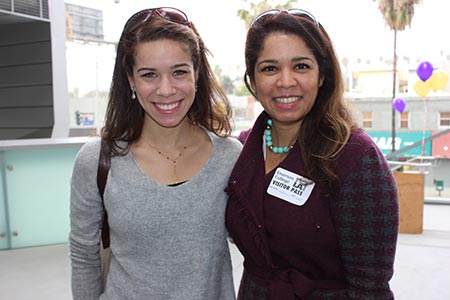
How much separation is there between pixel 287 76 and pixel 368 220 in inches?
17.3

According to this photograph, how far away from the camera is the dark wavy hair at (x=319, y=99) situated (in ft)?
3.79

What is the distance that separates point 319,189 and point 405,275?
9.49 feet

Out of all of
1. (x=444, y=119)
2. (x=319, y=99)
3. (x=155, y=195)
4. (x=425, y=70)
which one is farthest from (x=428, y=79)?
(x=155, y=195)

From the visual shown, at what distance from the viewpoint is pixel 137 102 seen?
1353 mm

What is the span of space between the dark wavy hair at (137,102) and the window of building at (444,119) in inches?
545

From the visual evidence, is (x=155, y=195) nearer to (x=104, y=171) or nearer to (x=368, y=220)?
(x=104, y=171)

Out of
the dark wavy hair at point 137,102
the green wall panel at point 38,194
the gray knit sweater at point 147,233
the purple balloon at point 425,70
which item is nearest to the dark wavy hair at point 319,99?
the dark wavy hair at point 137,102

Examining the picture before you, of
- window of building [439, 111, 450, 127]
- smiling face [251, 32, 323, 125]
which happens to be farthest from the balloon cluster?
smiling face [251, 32, 323, 125]

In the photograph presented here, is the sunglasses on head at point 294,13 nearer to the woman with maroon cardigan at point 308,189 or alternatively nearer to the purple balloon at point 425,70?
the woman with maroon cardigan at point 308,189

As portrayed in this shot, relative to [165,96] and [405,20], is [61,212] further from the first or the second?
[405,20]

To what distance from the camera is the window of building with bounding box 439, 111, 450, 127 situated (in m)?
13.5

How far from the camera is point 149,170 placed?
1260 millimetres

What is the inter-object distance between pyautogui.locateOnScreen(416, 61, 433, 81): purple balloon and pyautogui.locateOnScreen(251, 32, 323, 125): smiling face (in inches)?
295

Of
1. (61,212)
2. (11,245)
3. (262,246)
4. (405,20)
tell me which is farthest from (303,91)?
(405,20)
